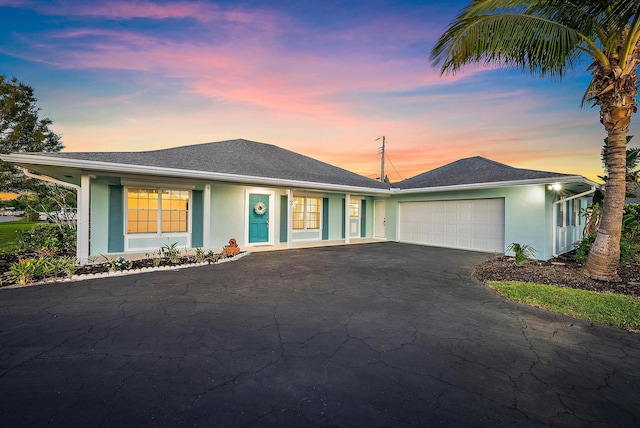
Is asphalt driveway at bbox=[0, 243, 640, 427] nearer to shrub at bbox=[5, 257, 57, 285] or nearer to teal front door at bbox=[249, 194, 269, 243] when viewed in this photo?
shrub at bbox=[5, 257, 57, 285]

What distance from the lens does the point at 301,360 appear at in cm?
269

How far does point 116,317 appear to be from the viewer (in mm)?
3699

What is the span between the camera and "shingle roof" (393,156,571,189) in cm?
934

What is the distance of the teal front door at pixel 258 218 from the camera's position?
1060cm

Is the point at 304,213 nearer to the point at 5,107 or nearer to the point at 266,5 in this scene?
the point at 266,5

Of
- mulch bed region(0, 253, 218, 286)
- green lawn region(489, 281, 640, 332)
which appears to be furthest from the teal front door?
green lawn region(489, 281, 640, 332)

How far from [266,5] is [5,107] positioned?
20.7m

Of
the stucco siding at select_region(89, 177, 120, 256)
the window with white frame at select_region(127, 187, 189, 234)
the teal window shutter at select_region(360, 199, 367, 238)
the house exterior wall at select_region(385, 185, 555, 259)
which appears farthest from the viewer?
the teal window shutter at select_region(360, 199, 367, 238)

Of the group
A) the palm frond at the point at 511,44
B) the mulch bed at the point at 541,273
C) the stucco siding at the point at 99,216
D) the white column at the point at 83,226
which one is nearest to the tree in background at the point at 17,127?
the mulch bed at the point at 541,273

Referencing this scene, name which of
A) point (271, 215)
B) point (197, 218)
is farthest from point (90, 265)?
point (271, 215)

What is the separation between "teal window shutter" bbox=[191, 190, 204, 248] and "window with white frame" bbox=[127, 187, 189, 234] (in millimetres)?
195

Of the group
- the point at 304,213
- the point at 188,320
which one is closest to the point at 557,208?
the point at 304,213

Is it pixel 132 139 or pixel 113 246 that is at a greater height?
pixel 132 139

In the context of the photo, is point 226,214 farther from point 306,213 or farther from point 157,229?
point 306,213
